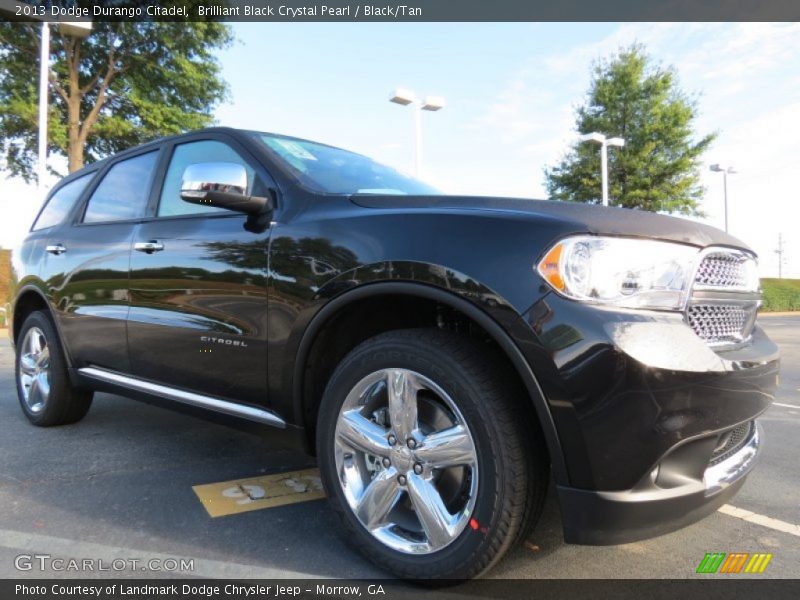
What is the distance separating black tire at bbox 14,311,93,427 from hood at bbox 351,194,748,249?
2.88m

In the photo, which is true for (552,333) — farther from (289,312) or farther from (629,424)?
(289,312)

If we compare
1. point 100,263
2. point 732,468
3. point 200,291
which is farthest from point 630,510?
point 100,263

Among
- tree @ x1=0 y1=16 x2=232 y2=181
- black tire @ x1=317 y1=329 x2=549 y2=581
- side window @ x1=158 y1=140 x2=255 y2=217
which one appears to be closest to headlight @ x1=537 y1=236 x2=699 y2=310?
black tire @ x1=317 y1=329 x2=549 y2=581

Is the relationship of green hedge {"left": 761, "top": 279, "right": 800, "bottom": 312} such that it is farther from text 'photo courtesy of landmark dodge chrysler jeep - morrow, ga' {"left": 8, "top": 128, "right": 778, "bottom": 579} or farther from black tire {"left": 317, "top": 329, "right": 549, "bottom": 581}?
black tire {"left": 317, "top": 329, "right": 549, "bottom": 581}

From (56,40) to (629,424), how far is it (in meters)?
20.8

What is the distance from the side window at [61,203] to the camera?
4.13 meters

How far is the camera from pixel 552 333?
166 centimetres

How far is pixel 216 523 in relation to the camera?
2.49m

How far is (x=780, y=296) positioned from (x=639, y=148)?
44.5ft

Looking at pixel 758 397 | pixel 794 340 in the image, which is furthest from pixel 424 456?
pixel 794 340

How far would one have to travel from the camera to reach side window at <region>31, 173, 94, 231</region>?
13.5ft

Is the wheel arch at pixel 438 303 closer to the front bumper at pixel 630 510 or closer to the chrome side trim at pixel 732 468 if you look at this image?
the front bumper at pixel 630 510

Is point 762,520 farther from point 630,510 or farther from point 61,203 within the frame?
point 61,203

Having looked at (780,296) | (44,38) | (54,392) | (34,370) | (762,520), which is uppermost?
(44,38)
